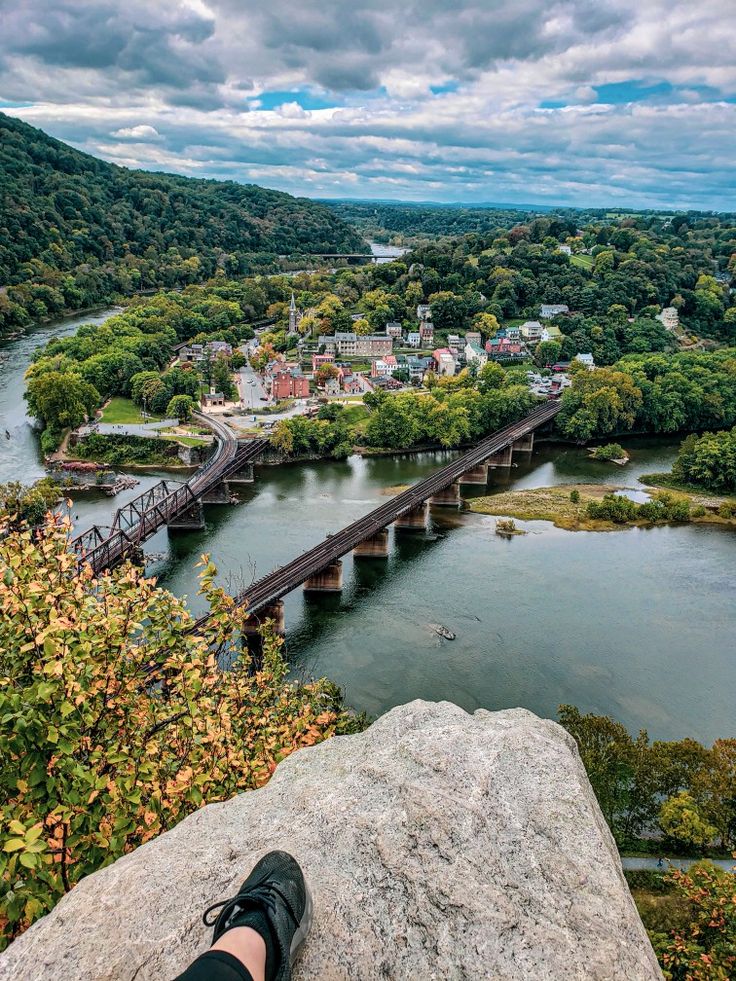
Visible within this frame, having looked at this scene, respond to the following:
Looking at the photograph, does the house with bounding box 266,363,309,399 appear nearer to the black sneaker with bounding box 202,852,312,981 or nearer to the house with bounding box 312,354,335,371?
the house with bounding box 312,354,335,371

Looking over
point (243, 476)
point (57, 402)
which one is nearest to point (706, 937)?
point (243, 476)

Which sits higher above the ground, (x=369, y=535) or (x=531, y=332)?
(x=531, y=332)

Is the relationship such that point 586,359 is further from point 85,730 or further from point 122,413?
point 85,730

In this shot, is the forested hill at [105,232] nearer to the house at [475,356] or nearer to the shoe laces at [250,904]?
the house at [475,356]

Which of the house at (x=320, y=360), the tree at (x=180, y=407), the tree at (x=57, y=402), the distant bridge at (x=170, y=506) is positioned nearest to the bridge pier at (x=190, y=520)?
the distant bridge at (x=170, y=506)

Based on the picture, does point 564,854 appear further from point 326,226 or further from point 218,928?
point 326,226

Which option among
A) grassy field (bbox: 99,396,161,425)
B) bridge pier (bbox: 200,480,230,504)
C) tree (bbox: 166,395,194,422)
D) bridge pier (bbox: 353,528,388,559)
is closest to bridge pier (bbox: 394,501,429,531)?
bridge pier (bbox: 353,528,388,559)
